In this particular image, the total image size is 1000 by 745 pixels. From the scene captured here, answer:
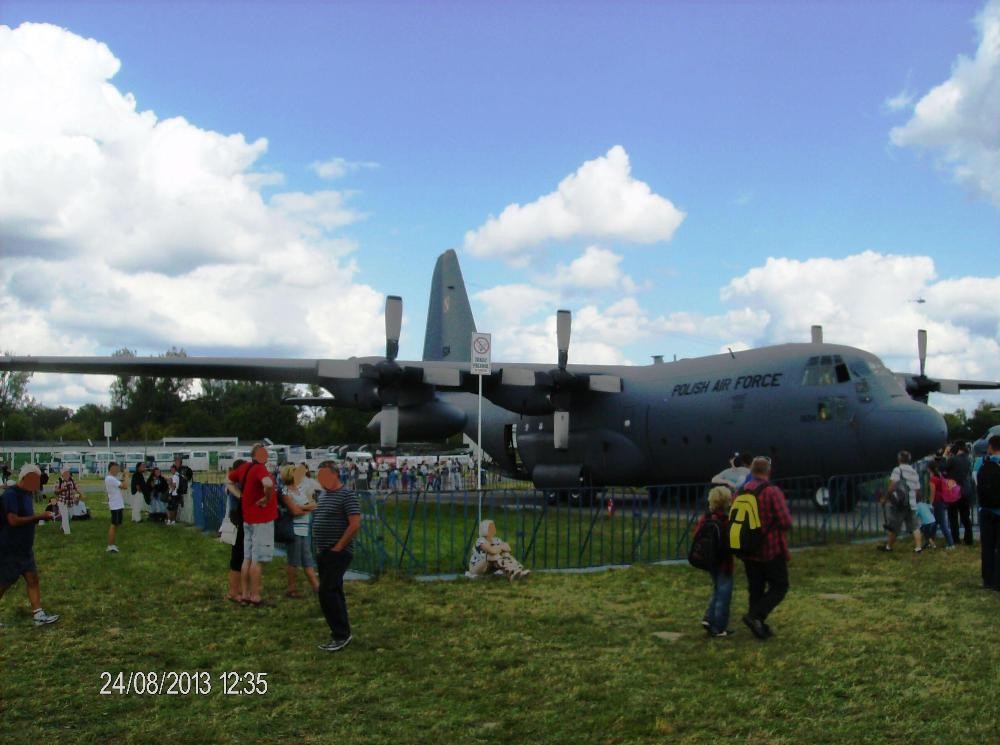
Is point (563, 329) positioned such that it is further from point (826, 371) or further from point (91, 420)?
point (91, 420)

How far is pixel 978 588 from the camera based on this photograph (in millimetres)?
9531

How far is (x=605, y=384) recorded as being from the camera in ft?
73.6

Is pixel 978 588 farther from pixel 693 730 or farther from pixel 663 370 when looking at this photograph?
pixel 663 370

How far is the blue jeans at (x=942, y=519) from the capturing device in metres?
12.9

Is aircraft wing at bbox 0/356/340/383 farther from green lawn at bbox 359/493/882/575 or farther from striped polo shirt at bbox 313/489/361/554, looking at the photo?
striped polo shirt at bbox 313/489/361/554

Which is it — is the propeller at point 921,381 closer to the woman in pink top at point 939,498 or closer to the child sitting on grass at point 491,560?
the woman in pink top at point 939,498

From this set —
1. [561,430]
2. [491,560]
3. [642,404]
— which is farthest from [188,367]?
[491,560]

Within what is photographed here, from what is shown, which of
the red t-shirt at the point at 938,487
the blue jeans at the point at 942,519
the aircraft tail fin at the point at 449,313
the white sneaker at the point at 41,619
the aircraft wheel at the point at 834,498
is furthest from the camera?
the aircraft tail fin at the point at 449,313

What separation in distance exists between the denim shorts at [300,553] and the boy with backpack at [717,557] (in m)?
4.52

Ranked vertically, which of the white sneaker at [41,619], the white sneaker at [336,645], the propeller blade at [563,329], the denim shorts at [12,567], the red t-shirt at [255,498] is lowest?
the white sneaker at [41,619]

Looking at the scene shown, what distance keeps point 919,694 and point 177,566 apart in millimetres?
10036

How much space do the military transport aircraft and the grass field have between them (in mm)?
6214

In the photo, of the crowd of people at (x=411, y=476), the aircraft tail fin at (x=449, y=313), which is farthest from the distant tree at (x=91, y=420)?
the aircraft tail fin at (x=449, y=313)

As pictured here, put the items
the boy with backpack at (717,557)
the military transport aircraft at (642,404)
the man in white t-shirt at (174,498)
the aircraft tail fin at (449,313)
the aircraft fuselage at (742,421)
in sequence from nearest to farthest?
the boy with backpack at (717,557)
the aircraft fuselage at (742,421)
the military transport aircraft at (642,404)
the man in white t-shirt at (174,498)
the aircraft tail fin at (449,313)
